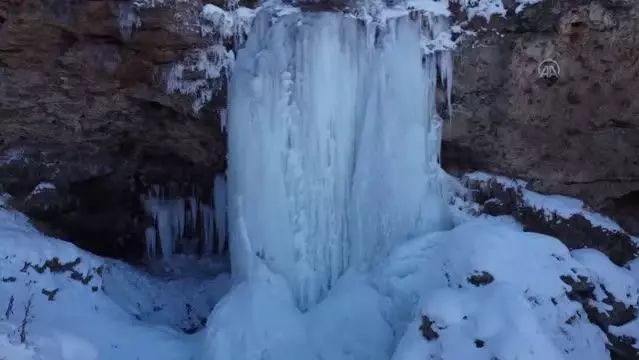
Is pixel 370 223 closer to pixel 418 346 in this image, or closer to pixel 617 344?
pixel 418 346

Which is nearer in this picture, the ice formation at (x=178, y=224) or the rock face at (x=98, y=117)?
the rock face at (x=98, y=117)

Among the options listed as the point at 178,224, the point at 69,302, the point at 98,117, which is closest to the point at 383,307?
the point at 69,302

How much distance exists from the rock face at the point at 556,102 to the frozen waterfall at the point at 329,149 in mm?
674

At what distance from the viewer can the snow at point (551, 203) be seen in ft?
25.8

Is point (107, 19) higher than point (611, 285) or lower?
higher

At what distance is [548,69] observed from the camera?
24.9ft

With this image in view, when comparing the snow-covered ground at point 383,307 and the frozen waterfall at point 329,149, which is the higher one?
the frozen waterfall at point 329,149

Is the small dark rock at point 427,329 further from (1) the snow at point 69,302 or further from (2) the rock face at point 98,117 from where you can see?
(2) the rock face at point 98,117

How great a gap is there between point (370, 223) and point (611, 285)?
7.80 ft

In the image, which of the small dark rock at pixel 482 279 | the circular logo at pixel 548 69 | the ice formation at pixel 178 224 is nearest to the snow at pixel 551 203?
the circular logo at pixel 548 69

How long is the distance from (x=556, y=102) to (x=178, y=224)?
521 cm

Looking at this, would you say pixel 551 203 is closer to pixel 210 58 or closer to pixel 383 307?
pixel 383 307

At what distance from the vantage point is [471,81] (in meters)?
7.70

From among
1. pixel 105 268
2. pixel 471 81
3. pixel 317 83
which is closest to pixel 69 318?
pixel 105 268
